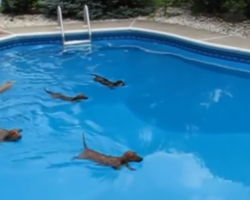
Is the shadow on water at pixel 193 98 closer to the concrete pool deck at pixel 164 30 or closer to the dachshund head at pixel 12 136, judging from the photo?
the concrete pool deck at pixel 164 30

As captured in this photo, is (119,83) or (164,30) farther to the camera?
(164,30)

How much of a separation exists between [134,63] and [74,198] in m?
3.79

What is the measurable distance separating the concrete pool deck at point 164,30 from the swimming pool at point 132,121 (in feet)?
0.73

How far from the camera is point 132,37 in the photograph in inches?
323

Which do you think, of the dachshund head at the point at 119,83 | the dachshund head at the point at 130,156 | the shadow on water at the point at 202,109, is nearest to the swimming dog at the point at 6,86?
the dachshund head at the point at 119,83

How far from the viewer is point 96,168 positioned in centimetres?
401

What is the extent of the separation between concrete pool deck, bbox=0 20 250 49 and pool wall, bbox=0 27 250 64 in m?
0.14

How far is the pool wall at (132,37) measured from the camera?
6898 mm

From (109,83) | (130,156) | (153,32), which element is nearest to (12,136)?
(130,156)

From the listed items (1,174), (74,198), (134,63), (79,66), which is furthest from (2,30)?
(74,198)

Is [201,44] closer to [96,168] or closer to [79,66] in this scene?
[79,66]

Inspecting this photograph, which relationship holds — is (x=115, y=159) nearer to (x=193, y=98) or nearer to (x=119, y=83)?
(x=193, y=98)

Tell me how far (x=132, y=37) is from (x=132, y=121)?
11.4 feet

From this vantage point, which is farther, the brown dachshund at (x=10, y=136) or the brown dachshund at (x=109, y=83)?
the brown dachshund at (x=109, y=83)
